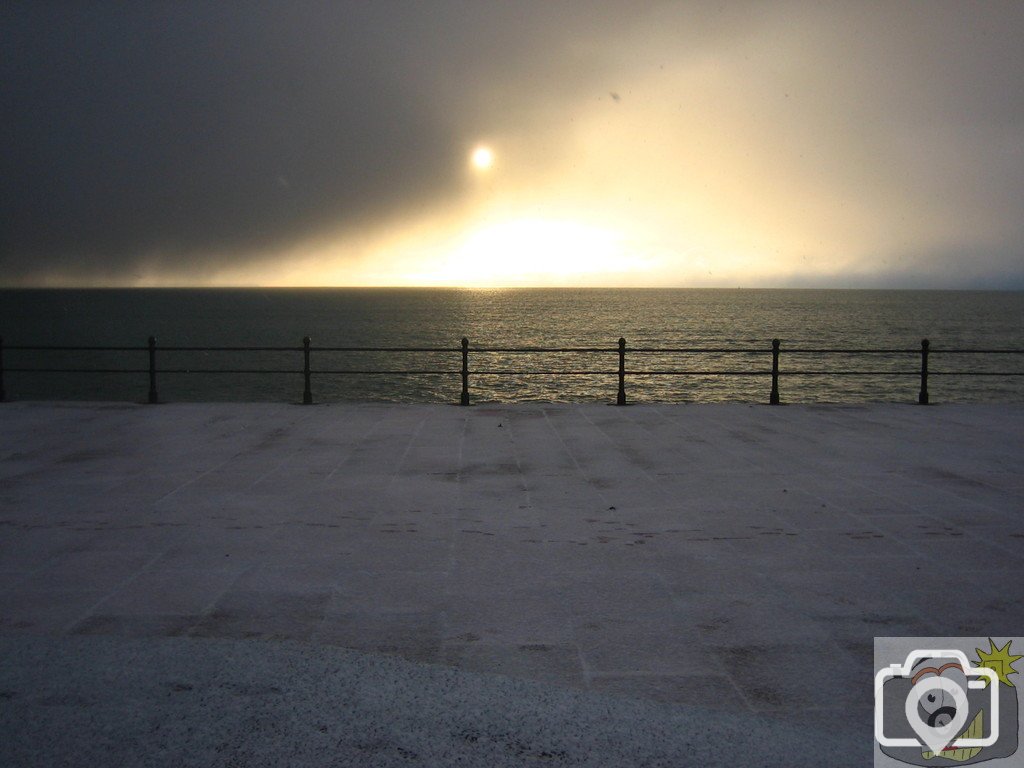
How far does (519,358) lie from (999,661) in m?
→ 79.8

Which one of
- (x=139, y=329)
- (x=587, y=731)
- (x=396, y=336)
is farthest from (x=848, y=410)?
(x=139, y=329)

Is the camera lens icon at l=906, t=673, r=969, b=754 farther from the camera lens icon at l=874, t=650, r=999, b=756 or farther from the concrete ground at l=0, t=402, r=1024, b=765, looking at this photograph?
the concrete ground at l=0, t=402, r=1024, b=765

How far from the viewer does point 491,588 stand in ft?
17.6

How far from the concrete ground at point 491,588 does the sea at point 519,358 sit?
14.5 feet

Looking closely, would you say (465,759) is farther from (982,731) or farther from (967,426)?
(967,426)

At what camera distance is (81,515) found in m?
7.23

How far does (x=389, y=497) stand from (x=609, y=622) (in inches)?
143

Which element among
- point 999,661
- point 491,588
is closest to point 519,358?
point 491,588

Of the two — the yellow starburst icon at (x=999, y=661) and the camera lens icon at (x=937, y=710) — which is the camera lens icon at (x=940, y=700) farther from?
the yellow starburst icon at (x=999, y=661)

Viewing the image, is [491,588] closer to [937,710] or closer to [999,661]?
[937,710]

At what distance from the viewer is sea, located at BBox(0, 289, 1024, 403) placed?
167ft

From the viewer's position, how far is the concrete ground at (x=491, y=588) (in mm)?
3520

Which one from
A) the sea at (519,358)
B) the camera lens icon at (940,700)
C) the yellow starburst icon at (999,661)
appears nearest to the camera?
the camera lens icon at (940,700)

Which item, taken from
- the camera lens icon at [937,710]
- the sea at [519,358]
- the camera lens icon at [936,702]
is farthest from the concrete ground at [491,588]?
the sea at [519,358]
